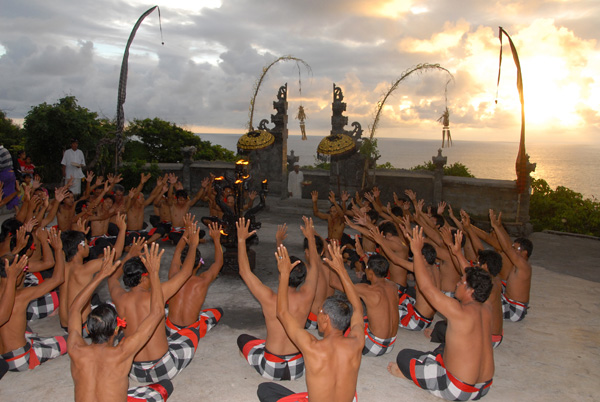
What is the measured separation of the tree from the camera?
15.2 metres

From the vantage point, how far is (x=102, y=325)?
3863mm

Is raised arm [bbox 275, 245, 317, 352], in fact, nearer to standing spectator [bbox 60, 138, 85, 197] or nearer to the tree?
standing spectator [bbox 60, 138, 85, 197]

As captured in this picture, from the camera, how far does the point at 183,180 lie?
17484mm

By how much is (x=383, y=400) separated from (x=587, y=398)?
2.25 meters

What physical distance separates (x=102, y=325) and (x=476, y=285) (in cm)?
354

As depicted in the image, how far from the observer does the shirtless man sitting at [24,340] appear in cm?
495

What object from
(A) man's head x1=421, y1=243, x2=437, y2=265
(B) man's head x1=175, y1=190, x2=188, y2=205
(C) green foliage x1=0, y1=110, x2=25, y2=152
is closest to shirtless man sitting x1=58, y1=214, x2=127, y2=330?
(A) man's head x1=421, y1=243, x2=437, y2=265

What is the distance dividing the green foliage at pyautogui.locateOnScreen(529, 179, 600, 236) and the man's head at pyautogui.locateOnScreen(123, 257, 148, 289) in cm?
1322

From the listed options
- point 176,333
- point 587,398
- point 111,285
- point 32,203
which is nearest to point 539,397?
point 587,398

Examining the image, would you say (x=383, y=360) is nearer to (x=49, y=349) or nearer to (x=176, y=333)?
(x=176, y=333)

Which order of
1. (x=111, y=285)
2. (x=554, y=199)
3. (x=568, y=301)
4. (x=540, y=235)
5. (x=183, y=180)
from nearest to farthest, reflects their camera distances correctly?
(x=111, y=285)
(x=568, y=301)
(x=540, y=235)
(x=554, y=199)
(x=183, y=180)

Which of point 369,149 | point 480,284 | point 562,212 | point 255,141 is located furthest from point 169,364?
point 562,212

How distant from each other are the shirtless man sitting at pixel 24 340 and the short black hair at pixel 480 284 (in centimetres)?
464

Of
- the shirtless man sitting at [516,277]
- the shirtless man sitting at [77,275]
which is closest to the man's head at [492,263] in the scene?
the shirtless man sitting at [516,277]
